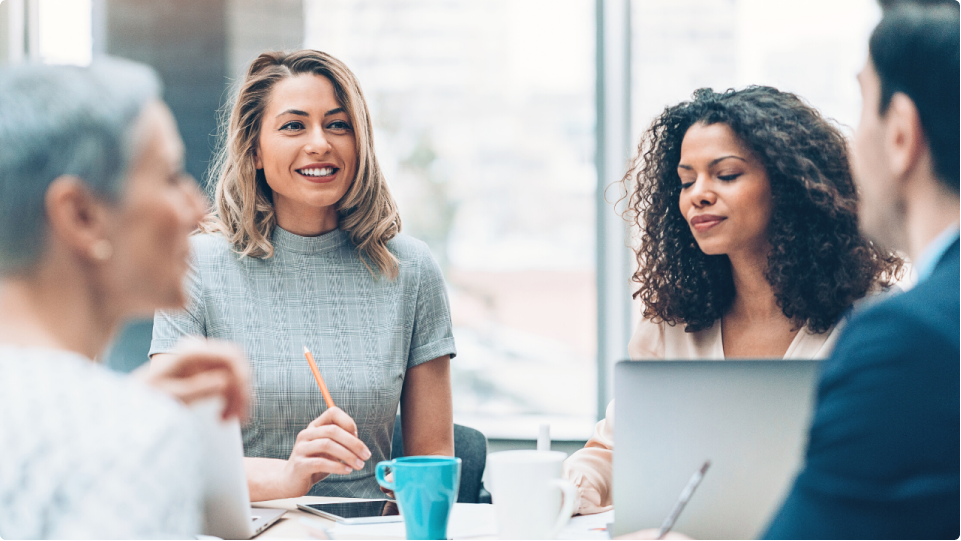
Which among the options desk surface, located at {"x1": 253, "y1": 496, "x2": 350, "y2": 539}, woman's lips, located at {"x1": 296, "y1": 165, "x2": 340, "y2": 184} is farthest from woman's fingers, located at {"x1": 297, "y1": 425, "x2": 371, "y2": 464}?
woman's lips, located at {"x1": 296, "y1": 165, "x2": 340, "y2": 184}

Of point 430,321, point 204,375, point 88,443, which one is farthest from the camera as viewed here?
point 430,321

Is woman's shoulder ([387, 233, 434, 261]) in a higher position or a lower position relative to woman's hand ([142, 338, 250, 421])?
higher

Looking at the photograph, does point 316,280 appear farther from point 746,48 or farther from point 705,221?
point 746,48

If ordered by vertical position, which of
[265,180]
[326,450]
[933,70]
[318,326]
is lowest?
[326,450]

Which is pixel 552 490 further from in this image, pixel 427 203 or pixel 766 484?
pixel 427 203

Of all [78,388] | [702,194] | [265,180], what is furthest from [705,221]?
[78,388]

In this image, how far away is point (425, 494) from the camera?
3.32 feet

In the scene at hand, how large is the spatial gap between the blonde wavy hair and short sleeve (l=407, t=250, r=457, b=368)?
0.28 feet

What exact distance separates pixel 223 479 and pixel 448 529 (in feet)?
1.11

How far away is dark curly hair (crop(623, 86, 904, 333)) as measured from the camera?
1609mm

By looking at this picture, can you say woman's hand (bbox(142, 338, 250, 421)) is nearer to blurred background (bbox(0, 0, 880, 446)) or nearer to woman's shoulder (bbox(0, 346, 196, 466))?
woman's shoulder (bbox(0, 346, 196, 466))

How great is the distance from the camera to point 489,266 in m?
3.05

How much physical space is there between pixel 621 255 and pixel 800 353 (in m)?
1.36

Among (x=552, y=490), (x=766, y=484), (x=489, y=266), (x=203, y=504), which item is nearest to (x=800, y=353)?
(x=766, y=484)
